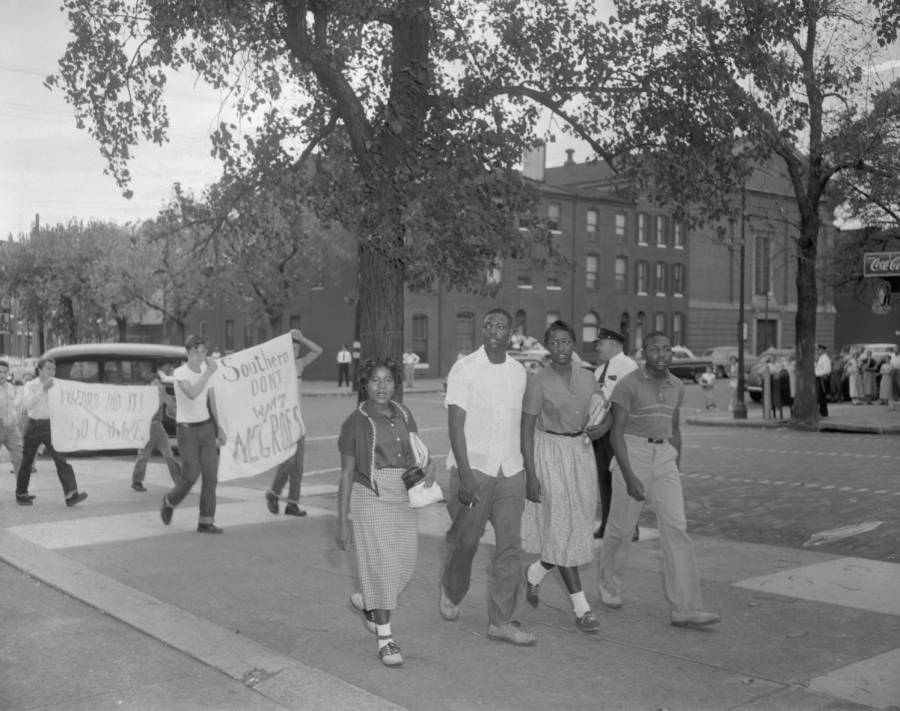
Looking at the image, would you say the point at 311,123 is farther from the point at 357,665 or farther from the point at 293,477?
the point at 357,665

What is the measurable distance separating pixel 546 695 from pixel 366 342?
7.03 meters

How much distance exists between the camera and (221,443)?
36.1ft

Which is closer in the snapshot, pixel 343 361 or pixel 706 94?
pixel 706 94

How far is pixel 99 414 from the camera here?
561 inches

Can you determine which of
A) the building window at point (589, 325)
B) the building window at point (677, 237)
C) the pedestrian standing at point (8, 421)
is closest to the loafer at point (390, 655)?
the pedestrian standing at point (8, 421)

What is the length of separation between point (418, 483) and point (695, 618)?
2002 millimetres

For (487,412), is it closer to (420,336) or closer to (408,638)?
(408,638)

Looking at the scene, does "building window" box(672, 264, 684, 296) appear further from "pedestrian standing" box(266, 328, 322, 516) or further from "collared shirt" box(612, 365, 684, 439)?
"collared shirt" box(612, 365, 684, 439)

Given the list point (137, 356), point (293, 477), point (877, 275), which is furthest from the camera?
point (137, 356)

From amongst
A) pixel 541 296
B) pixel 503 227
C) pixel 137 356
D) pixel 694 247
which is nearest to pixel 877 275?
pixel 503 227

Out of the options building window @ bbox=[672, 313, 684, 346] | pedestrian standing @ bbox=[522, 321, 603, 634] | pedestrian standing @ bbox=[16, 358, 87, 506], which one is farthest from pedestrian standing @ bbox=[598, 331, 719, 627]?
building window @ bbox=[672, 313, 684, 346]

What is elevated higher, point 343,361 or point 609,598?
point 343,361

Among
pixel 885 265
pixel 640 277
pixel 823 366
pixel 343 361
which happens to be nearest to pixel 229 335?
pixel 343 361

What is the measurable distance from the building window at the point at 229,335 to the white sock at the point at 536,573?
61487mm
